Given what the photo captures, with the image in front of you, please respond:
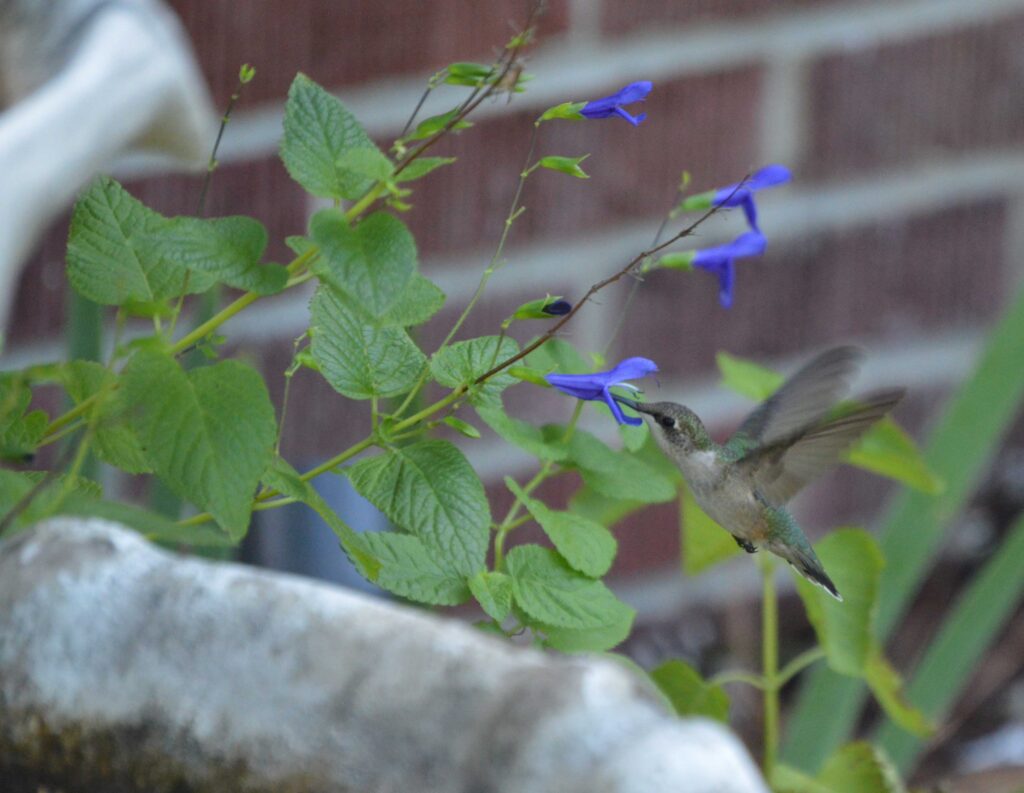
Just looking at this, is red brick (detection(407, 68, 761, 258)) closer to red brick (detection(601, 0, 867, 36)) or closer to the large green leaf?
red brick (detection(601, 0, 867, 36))

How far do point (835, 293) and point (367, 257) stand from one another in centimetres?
137

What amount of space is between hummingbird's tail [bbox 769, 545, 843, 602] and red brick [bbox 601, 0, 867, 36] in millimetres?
872

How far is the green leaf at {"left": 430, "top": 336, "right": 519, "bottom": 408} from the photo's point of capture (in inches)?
21.8

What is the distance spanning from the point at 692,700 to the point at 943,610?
4.40ft

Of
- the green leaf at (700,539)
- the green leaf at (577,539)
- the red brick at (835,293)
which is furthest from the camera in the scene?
the red brick at (835,293)

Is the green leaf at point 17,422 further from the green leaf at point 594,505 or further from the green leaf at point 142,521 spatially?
the green leaf at point 594,505

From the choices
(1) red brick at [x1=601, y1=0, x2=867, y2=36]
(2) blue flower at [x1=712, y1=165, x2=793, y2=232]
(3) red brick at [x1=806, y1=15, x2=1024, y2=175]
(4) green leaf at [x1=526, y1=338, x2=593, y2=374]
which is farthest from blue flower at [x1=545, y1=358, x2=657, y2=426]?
(3) red brick at [x1=806, y1=15, x2=1024, y2=175]

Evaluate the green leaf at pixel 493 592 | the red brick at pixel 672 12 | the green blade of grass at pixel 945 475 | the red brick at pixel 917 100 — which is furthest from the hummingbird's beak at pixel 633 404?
the red brick at pixel 917 100

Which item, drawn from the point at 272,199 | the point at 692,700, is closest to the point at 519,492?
the point at 692,700

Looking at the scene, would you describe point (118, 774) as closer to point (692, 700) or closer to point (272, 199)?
point (692, 700)

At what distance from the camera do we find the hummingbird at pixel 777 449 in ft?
2.39

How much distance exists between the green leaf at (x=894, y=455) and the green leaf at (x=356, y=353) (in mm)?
382

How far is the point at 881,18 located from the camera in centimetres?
170

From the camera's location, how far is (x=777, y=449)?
77 cm
